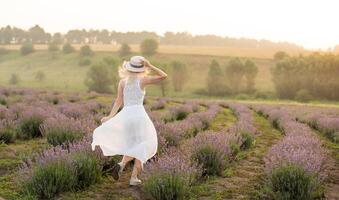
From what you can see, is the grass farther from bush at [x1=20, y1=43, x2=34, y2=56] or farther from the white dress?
bush at [x1=20, y1=43, x2=34, y2=56]

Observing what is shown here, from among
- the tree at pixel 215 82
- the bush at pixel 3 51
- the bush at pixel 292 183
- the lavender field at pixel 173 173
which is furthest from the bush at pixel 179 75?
the bush at pixel 3 51

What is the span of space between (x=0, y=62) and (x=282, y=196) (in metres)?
125

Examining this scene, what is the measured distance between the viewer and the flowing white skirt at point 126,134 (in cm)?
620

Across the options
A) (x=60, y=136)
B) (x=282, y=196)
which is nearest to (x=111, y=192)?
(x=282, y=196)

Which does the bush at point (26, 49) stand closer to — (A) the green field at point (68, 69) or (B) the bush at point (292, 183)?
(A) the green field at point (68, 69)

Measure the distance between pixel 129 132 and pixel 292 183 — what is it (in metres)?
2.28

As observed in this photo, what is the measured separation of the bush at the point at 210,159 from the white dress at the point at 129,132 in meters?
1.06

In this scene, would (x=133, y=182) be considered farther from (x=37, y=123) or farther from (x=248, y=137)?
(x=37, y=123)

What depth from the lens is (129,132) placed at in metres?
6.25

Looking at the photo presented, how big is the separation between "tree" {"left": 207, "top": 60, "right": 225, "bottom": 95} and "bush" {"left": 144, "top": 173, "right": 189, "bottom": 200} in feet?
217

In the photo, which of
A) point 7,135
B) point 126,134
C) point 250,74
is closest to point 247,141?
point 126,134

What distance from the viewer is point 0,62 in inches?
4761

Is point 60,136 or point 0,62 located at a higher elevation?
point 60,136

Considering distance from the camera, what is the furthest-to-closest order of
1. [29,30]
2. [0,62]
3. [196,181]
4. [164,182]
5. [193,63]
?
[29,30] → [0,62] → [193,63] → [196,181] → [164,182]
